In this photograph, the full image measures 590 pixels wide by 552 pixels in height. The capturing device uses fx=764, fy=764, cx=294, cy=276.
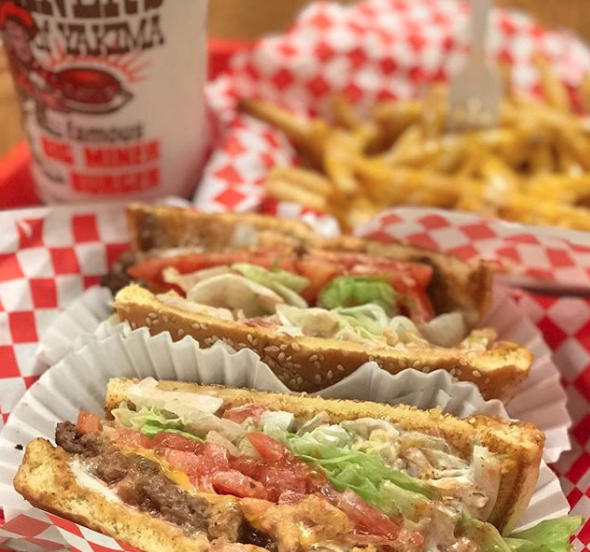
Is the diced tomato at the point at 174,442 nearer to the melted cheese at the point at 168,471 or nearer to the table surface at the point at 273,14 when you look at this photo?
the melted cheese at the point at 168,471

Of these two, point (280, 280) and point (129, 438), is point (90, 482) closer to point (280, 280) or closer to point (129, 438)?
point (129, 438)

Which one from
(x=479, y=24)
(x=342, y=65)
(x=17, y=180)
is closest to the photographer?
(x=17, y=180)

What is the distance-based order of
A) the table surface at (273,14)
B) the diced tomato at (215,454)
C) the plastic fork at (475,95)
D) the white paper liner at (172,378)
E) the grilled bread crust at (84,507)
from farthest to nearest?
the table surface at (273,14), the plastic fork at (475,95), the white paper liner at (172,378), the diced tomato at (215,454), the grilled bread crust at (84,507)

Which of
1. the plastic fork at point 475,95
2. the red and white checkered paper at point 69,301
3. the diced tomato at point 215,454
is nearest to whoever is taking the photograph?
the diced tomato at point 215,454

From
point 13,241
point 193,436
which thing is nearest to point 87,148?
point 13,241

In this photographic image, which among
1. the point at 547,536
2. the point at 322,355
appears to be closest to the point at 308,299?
the point at 322,355

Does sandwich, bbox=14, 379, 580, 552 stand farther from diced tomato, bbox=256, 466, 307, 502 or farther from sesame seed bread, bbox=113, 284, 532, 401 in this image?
sesame seed bread, bbox=113, 284, 532, 401

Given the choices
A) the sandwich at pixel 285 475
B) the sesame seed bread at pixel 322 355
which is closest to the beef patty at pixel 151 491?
the sandwich at pixel 285 475
